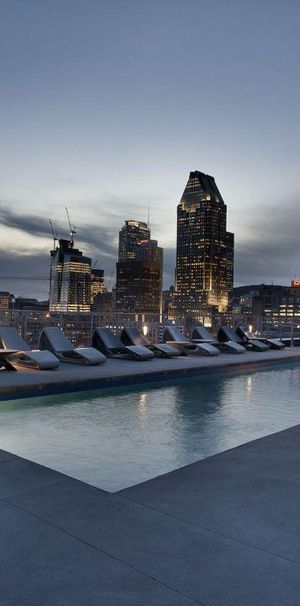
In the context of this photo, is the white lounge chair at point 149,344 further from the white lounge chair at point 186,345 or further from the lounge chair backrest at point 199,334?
the lounge chair backrest at point 199,334

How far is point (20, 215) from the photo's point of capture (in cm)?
8906

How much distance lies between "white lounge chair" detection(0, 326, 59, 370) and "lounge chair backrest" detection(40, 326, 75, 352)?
1.04m

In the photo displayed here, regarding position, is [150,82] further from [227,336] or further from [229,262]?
[229,262]

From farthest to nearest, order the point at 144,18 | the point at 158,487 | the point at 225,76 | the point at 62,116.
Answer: the point at 62,116 → the point at 225,76 → the point at 144,18 → the point at 158,487

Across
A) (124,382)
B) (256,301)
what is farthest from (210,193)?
(124,382)

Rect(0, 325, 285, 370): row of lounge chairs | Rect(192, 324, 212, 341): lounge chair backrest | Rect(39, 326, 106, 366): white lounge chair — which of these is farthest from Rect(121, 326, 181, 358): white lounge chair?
Rect(192, 324, 212, 341): lounge chair backrest

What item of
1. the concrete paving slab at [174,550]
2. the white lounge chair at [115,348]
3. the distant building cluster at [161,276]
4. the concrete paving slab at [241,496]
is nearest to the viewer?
the concrete paving slab at [174,550]

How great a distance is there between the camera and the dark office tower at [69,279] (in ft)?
516

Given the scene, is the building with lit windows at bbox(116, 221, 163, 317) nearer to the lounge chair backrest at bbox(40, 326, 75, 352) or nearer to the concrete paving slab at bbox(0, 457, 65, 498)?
the lounge chair backrest at bbox(40, 326, 75, 352)

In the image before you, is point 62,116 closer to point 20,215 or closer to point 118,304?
point 20,215

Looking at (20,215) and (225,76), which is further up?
(20,215)

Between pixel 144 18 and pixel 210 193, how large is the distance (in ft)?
616

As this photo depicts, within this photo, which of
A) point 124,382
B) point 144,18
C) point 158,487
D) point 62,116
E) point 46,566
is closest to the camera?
point 46,566

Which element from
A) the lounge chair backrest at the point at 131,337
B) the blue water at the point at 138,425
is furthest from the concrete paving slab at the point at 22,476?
the lounge chair backrest at the point at 131,337
